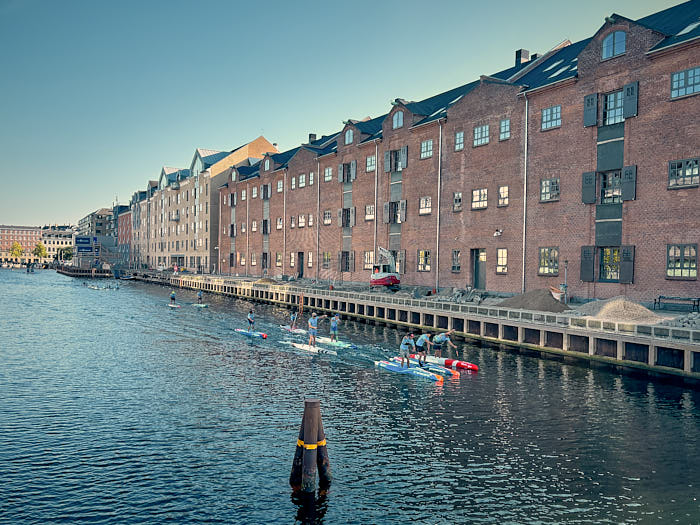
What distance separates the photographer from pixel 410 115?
197 feet

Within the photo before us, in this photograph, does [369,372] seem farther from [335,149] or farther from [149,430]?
[335,149]

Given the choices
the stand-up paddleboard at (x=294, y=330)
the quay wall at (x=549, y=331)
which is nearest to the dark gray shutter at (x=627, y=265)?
the quay wall at (x=549, y=331)

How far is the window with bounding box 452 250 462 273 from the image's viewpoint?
52.7m

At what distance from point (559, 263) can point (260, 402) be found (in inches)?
1148

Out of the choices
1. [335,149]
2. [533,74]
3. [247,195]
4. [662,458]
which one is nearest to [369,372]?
[662,458]

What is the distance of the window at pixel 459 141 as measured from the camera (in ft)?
174

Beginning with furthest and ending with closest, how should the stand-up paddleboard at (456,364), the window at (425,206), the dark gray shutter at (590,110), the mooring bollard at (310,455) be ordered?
1. the window at (425,206)
2. the dark gray shutter at (590,110)
3. the stand-up paddleboard at (456,364)
4. the mooring bollard at (310,455)

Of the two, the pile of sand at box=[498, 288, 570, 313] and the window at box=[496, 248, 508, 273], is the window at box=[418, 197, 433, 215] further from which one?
the pile of sand at box=[498, 288, 570, 313]

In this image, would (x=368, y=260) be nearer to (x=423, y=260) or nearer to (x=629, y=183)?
(x=423, y=260)

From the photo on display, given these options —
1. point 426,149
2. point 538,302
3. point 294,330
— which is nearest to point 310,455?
point 538,302

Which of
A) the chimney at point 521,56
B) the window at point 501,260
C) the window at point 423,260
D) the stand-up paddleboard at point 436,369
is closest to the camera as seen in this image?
the stand-up paddleboard at point 436,369

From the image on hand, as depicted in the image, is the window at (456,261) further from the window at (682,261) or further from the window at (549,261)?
the window at (682,261)

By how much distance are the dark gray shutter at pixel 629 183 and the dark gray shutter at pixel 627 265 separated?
3554mm

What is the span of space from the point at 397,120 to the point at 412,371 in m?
39.8
